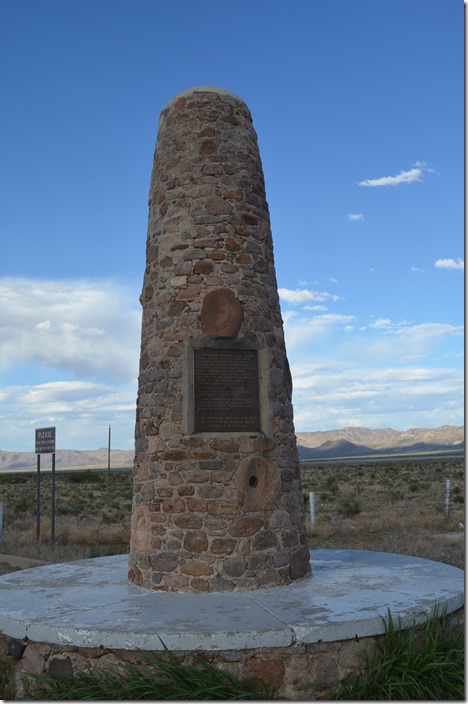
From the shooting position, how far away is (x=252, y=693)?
4.73 metres

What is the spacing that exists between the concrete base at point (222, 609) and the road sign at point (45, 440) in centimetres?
768

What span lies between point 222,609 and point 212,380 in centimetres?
225

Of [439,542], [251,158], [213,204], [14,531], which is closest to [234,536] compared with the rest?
[213,204]

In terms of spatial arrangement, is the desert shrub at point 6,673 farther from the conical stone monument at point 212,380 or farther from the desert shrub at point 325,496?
the desert shrub at point 325,496

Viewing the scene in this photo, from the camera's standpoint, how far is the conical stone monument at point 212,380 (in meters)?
6.59

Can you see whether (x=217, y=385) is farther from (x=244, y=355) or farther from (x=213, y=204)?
(x=213, y=204)

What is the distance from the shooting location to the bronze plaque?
6.79 m

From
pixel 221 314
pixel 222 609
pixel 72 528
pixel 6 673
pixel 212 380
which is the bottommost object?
pixel 72 528

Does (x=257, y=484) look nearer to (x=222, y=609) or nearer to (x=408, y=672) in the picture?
(x=222, y=609)

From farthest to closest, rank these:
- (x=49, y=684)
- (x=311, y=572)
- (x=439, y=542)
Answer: (x=439, y=542) → (x=311, y=572) → (x=49, y=684)

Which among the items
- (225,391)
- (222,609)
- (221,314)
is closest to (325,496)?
(225,391)

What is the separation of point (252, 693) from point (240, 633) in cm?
41

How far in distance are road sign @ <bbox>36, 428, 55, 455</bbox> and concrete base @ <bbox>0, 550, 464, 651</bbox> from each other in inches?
302

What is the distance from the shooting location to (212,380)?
6871mm
